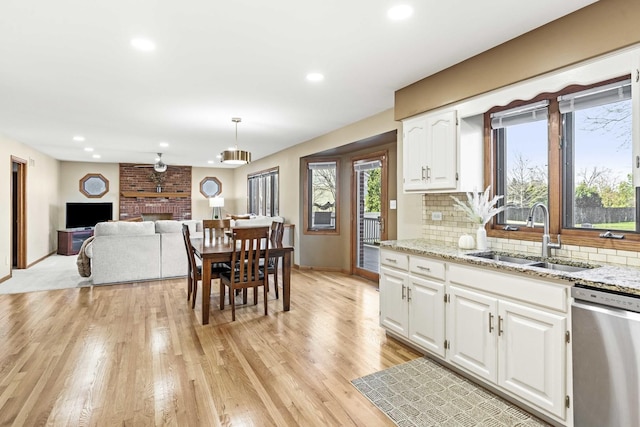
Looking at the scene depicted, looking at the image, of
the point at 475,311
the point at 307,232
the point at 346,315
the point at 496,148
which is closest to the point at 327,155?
the point at 307,232

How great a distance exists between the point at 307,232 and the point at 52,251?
6.83 meters

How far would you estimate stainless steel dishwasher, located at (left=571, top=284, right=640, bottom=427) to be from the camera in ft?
5.23

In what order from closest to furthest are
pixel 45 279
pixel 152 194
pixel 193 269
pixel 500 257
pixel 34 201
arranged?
1. pixel 500 257
2. pixel 193 269
3. pixel 45 279
4. pixel 34 201
5. pixel 152 194

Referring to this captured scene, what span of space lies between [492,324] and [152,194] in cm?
1030

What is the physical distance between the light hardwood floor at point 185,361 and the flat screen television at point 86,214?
5.24m

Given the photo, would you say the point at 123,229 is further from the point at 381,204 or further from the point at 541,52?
the point at 541,52

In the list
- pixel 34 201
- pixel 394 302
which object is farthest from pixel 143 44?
pixel 34 201

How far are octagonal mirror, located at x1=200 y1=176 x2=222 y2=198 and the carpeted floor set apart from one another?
4.49m

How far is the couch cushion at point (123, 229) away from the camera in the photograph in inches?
211

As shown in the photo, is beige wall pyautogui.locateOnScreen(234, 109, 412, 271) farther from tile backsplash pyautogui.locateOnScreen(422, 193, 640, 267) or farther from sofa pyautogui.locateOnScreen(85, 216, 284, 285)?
sofa pyautogui.locateOnScreen(85, 216, 284, 285)

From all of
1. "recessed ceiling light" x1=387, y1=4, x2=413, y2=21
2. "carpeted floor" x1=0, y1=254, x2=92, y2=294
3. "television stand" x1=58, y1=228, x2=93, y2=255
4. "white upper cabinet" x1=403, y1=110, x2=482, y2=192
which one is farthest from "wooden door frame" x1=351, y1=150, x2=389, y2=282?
"television stand" x1=58, y1=228, x2=93, y2=255

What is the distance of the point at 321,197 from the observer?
6703 millimetres

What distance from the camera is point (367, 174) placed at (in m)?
5.91

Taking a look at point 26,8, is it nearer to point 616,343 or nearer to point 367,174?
point 616,343
